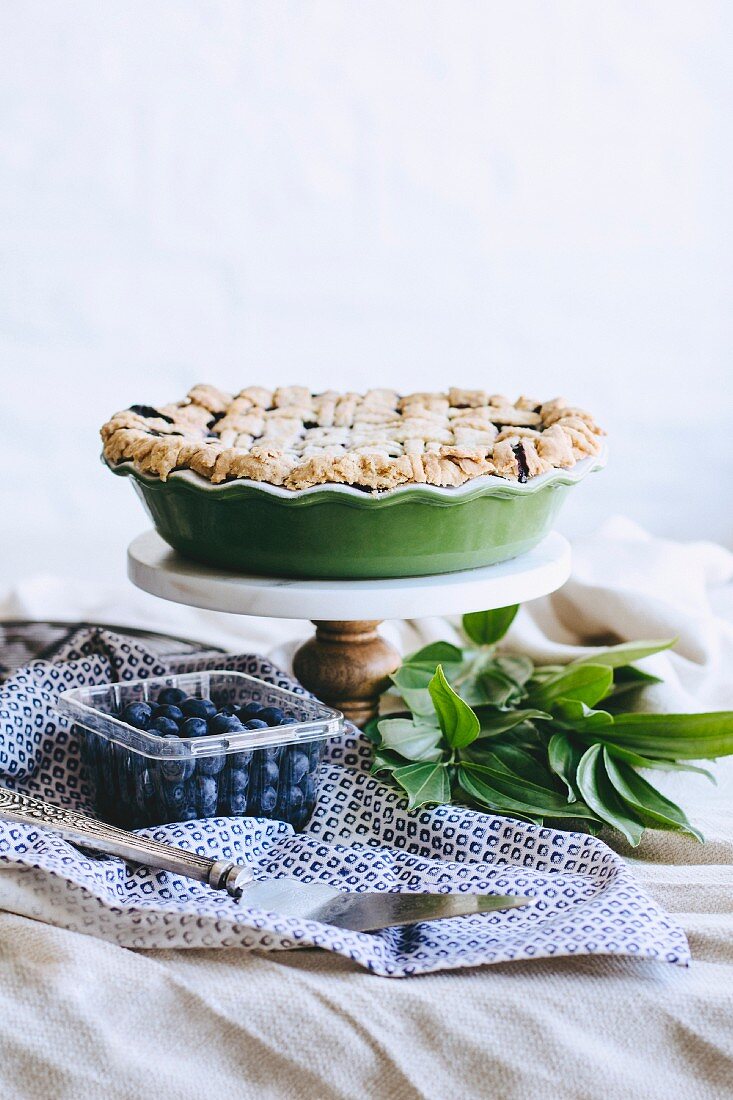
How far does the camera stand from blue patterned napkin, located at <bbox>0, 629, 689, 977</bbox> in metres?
0.64

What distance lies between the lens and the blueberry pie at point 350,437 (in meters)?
0.81

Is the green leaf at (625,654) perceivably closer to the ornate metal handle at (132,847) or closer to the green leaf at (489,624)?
the green leaf at (489,624)

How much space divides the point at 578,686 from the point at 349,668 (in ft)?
0.64

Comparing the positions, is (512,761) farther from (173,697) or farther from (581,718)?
(173,697)

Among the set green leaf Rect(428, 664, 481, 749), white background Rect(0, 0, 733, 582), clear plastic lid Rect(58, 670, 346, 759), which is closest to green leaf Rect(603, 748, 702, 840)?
green leaf Rect(428, 664, 481, 749)

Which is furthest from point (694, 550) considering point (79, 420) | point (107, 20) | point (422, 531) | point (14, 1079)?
point (107, 20)

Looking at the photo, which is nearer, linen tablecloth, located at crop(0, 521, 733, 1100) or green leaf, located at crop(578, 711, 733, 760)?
linen tablecloth, located at crop(0, 521, 733, 1100)

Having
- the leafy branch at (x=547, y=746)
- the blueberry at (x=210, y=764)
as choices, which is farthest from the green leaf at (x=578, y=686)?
the blueberry at (x=210, y=764)

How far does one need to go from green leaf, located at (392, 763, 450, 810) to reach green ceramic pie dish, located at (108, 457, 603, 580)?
125 millimetres

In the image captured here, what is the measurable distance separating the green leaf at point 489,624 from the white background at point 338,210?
44.2 inches

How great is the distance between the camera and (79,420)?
211cm

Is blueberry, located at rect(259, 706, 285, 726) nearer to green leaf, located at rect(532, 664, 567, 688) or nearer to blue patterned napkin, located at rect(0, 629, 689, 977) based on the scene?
blue patterned napkin, located at rect(0, 629, 689, 977)

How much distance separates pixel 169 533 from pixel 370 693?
218 mm

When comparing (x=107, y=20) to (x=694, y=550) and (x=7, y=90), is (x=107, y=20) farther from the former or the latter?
(x=694, y=550)
